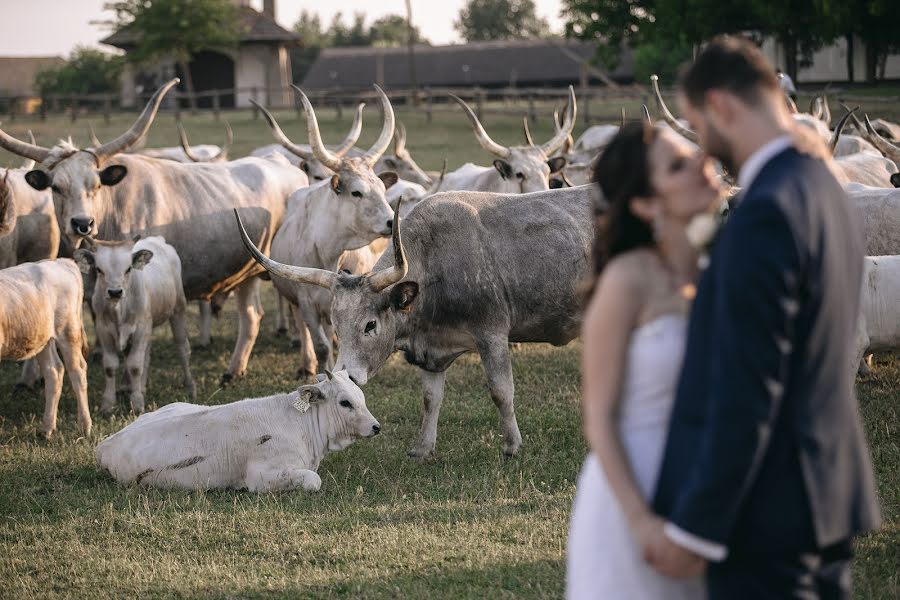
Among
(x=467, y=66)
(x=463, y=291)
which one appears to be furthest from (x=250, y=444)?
(x=467, y=66)

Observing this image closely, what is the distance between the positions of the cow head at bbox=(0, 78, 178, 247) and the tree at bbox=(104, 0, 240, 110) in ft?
124

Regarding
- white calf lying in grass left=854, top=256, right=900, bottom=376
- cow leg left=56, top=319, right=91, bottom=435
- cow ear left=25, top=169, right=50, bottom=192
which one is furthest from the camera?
cow ear left=25, top=169, right=50, bottom=192

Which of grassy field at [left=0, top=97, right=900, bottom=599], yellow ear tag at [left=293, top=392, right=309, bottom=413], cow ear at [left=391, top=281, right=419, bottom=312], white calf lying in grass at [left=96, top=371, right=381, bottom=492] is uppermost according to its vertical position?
cow ear at [left=391, top=281, right=419, bottom=312]

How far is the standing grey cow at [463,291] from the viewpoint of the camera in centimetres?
746

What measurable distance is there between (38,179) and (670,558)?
8.85 metres

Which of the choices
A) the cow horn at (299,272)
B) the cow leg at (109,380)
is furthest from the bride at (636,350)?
the cow leg at (109,380)

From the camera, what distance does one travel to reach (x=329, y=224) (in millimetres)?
10164

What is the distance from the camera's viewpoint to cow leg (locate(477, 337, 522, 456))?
766 centimetres

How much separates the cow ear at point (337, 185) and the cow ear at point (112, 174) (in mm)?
2035

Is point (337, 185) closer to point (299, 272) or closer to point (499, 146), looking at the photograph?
point (299, 272)

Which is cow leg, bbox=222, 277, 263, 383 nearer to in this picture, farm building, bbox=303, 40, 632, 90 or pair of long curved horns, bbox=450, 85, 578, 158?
pair of long curved horns, bbox=450, 85, 578, 158

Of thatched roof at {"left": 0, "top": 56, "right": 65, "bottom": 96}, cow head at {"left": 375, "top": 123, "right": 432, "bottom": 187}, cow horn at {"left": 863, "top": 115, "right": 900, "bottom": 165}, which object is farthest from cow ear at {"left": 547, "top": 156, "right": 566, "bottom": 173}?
thatched roof at {"left": 0, "top": 56, "right": 65, "bottom": 96}

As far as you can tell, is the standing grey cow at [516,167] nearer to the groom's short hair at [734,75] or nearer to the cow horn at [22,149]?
the cow horn at [22,149]

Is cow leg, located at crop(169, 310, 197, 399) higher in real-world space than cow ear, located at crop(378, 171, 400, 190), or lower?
lower
